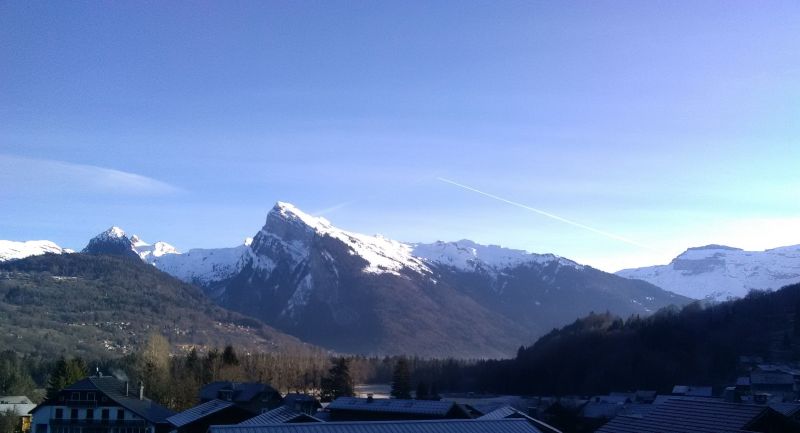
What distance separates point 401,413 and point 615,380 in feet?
289

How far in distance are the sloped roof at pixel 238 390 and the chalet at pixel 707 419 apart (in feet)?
182

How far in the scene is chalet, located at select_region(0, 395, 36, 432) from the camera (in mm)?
89950

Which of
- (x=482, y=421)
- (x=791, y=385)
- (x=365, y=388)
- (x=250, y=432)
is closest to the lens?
(x=250, y=432)

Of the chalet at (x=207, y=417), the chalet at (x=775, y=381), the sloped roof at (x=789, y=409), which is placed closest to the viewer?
the sloped roof at (x=789, y=409)

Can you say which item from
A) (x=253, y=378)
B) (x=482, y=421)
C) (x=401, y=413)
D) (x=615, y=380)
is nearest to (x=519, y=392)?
(x=615, y=380)

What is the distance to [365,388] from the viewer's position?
17325 cm

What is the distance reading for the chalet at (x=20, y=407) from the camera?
295 feet

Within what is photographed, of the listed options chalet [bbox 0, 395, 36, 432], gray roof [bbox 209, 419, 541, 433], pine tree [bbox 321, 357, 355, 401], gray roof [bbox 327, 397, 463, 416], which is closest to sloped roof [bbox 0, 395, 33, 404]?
chalet [bbox 0, 395, 36, 432]

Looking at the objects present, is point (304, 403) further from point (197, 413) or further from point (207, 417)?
point (207, 417)

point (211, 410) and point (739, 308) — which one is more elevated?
point (739, 308)

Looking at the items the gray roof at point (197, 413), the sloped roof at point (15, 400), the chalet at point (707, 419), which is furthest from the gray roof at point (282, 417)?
the sloped roof at point (15, 400)

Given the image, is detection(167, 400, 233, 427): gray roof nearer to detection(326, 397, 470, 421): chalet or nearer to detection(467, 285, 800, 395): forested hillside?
detection(326, 397, 470, 421): chalet

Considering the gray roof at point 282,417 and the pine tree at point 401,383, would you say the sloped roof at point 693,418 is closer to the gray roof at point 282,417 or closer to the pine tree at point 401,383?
the gray roof at point 282,417

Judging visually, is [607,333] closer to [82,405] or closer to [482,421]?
[82,405]
